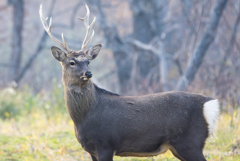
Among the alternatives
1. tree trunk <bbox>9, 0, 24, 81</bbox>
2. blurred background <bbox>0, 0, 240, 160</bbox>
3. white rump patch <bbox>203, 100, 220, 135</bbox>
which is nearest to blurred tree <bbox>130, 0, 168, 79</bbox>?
blurred background <bbox>0, 0, 240, 160</bbox>

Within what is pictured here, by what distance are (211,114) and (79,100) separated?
5.96 ft

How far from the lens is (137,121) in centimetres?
446

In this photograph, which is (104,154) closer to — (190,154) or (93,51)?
(190,154)

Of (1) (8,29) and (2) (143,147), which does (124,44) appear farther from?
(1) (8,29)

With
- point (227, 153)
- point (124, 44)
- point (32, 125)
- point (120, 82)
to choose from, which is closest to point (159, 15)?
point (124, 44)

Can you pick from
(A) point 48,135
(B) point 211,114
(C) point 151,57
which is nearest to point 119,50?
(C) point 151,57

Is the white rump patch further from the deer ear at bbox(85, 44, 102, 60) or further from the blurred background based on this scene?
the deer ear at bbox(85, 44, 102, 60)

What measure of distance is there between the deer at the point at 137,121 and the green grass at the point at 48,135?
449mm

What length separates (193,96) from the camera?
4.60m

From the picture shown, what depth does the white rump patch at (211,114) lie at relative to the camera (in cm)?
442

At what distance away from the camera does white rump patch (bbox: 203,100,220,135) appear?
4418 millimetres

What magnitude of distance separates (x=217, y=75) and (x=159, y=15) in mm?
4496

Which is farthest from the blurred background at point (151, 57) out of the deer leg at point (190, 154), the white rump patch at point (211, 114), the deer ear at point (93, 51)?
the deer ear at point (93, 51)

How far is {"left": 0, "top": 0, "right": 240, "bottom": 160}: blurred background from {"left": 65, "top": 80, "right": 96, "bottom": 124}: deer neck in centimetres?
178
